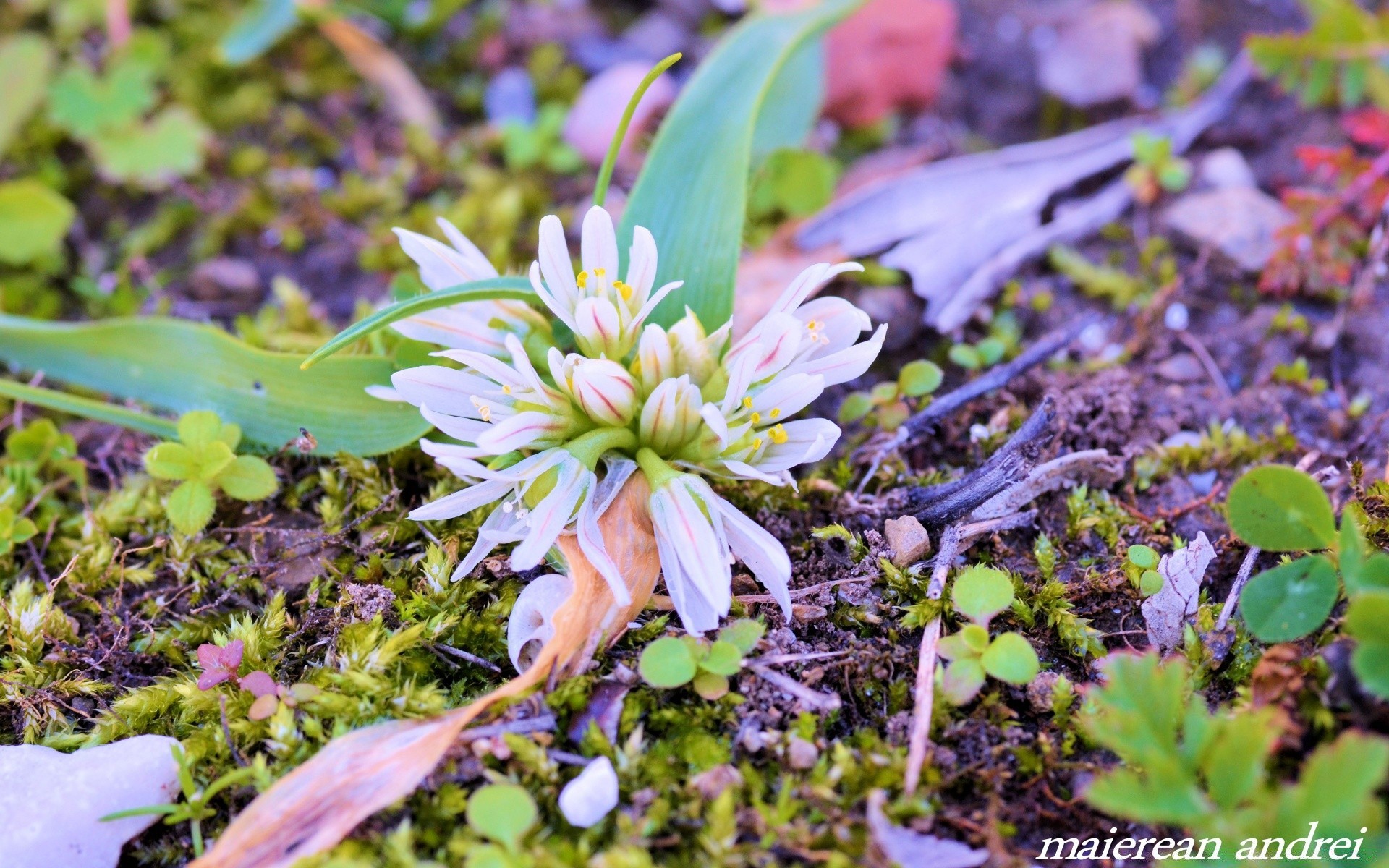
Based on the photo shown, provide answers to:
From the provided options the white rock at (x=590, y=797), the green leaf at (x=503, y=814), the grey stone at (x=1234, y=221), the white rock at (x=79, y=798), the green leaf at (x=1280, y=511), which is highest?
the grey stone at (x=1234, y=221)

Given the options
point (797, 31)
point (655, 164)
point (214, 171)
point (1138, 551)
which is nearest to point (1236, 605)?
point (1138, 551)

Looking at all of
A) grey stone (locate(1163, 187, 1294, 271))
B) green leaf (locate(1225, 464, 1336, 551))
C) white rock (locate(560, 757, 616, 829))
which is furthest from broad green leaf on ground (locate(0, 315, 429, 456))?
grey stone (locate(1163, 187, 1294, 271))

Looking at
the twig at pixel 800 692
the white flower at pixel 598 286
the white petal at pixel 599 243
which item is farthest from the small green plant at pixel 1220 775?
the white petal at pixel 599 243

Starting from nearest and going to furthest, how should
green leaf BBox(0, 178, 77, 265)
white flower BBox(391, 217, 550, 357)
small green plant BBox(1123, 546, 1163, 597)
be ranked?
small green plant BBox(1123, 546, 1163, 597), white flower BBox(391, 217, 550, 357), green leaf BBox(0, 178, 77, 265)

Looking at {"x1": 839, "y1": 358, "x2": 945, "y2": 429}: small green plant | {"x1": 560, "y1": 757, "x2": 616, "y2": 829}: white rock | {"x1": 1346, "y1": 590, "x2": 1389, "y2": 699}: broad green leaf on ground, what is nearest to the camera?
{"x1": 1346, "y1": 590, "x2": 1389, "y2": 699}: broad green leaf on ground

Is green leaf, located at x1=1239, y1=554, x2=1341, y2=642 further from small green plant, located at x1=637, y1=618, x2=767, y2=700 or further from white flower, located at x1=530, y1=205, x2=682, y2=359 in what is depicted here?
white flower, located at x1=530, y1=205, x2=682, y2=359

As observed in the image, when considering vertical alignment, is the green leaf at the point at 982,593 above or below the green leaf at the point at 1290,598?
below

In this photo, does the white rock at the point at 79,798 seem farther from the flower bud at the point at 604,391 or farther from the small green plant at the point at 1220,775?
the small green plant at the point at 1220,775
